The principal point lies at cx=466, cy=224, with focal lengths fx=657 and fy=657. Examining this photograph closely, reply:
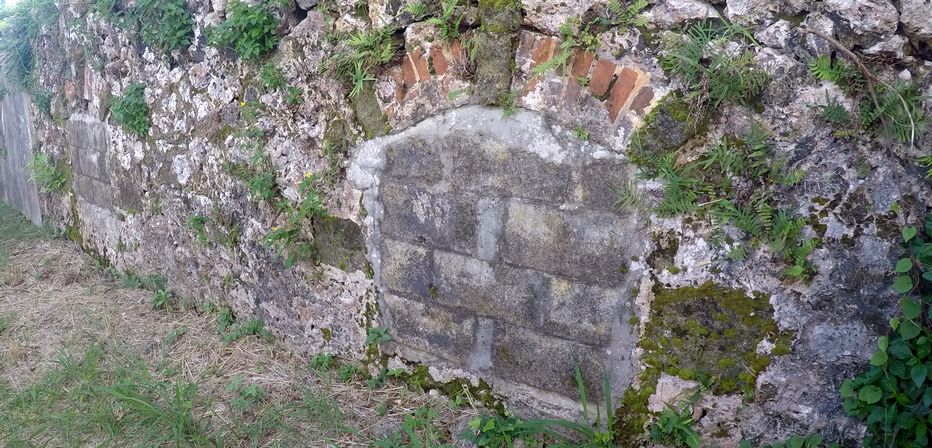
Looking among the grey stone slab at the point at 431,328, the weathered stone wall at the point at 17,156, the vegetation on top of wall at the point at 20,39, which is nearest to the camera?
the grey stone slab at the point at 431,328

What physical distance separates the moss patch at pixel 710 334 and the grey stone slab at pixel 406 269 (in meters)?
0.92

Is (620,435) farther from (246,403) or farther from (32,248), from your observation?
(32,248)

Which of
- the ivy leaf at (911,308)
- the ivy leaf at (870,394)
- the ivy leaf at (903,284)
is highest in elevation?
the ivy leaf at (903,284)

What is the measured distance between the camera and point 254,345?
11.1 feet

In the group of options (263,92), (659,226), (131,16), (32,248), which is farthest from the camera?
(32,248)

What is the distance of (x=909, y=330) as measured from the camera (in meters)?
1.83

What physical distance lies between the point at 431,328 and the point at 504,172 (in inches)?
30.3

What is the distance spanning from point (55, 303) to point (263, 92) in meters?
2.22

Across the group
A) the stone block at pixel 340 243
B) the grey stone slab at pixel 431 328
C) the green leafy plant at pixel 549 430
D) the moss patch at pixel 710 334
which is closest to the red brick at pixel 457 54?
the stone block at pixel 340 243

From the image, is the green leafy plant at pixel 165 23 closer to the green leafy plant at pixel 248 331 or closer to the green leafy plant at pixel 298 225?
the green leafy plant at pixel 298 225

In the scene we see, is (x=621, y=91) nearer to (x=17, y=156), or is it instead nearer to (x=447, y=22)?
(x=447, y=22)

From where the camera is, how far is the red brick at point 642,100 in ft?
6.91

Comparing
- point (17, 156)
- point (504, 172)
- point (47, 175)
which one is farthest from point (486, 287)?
point (17, 156)

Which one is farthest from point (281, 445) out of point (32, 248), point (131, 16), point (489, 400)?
point (32, 248)
